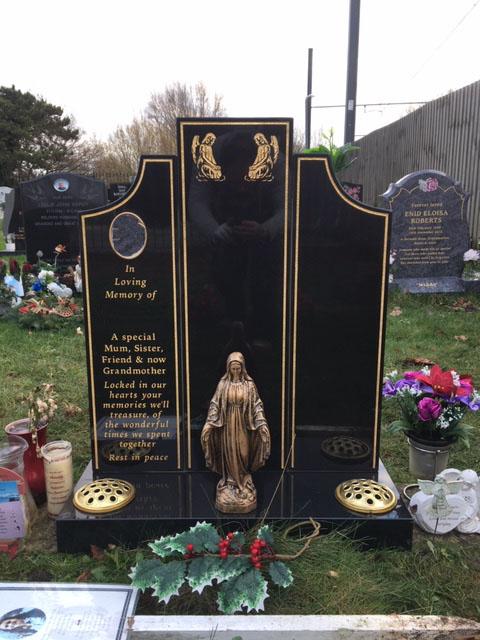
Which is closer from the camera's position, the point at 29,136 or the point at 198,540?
the point at 198,540

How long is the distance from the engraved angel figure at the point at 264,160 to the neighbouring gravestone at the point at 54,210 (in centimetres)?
660

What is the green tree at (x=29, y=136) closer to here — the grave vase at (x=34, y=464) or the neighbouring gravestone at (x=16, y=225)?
the neighbouring gravestone at (x=16, y=225)

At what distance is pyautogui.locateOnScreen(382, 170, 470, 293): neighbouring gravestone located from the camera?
8.22m

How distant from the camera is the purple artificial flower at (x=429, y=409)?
312 centimetres

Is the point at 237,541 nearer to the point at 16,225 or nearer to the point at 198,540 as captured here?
the point at 198,540

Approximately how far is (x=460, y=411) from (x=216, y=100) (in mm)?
32261

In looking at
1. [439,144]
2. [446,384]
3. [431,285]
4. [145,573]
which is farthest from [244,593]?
[439,144]

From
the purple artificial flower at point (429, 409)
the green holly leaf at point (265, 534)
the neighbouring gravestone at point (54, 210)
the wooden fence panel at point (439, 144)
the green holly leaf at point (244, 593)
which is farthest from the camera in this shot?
the wooden fence panel at point (439, 144)

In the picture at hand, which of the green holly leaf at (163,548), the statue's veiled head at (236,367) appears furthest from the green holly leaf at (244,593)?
the statue's veiled head at (236,367)

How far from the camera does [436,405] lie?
313 cm

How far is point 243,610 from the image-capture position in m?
2.22

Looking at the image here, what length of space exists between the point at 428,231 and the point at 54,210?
5995 millimetres

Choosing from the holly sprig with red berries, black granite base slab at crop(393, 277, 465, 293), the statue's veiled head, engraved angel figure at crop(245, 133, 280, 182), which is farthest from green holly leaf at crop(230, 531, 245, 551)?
black granite base slab at crop(393, 277, 465, 293)

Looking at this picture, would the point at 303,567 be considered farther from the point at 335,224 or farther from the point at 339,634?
the point at 335,224
